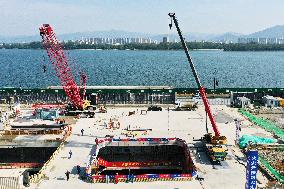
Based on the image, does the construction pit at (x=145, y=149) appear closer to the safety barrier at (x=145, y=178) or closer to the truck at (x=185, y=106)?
the safety barrier at (x=145, y=178)

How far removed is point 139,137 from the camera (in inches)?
2365

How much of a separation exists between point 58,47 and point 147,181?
130ft

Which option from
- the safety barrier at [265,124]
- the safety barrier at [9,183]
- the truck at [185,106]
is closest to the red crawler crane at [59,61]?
the truck at [185,106]

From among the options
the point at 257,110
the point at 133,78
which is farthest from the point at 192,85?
the point at 257,110

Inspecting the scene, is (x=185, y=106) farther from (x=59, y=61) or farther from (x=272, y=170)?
(x=272, y=170)

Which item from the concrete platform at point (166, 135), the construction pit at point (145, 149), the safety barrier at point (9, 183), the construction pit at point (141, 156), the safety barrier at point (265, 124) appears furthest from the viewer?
the safety barrier at point (265, 124)

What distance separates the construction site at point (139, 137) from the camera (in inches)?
1750

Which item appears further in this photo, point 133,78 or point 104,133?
point 133,78

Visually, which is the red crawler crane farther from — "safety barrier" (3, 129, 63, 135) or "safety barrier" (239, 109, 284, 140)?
"safety barrier" (239, 109, 284, 140)

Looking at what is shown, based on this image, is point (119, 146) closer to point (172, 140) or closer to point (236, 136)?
point (172, 140)

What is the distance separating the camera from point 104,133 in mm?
62344

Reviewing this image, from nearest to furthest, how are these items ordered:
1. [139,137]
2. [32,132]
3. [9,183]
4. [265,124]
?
[9,183] < [139,137] < [32,132] < [265,124]

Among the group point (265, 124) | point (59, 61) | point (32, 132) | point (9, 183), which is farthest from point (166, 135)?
point (59, 61)

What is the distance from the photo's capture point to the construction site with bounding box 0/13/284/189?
44.4 meters
